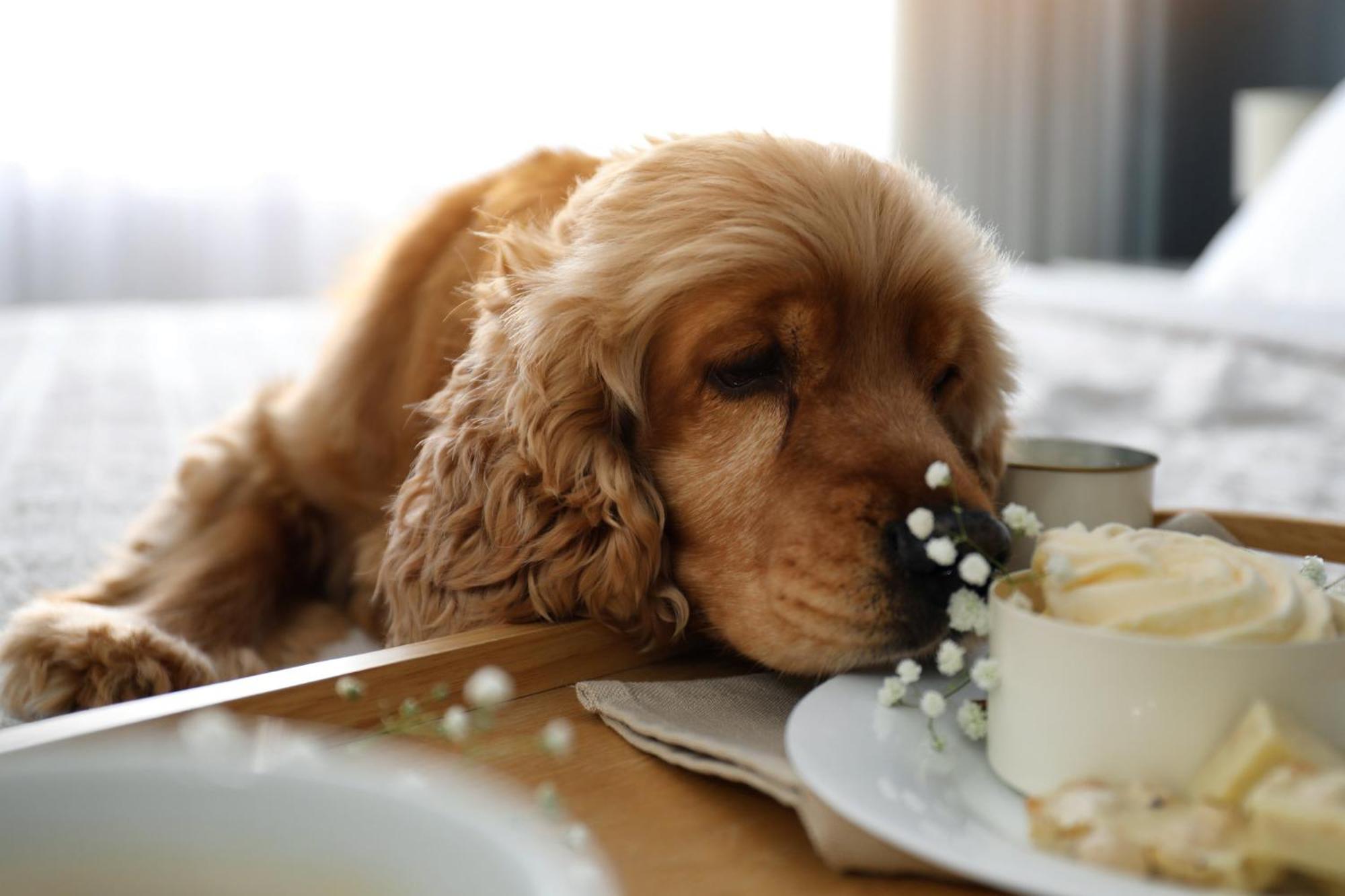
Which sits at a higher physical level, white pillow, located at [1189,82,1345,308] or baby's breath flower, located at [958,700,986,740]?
white pillow, located at [1189,82,1345,308]

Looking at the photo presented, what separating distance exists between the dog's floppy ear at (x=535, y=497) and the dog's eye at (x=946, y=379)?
12.8 inches

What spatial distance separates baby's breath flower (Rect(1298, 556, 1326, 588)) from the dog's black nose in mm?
193

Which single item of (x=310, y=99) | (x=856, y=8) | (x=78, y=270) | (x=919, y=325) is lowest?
(x=78, y=270)

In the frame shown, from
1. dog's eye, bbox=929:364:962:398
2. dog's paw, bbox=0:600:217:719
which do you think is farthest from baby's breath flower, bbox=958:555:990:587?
dog's paw, bbox=0:600:217:719

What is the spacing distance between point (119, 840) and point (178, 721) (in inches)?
14.8

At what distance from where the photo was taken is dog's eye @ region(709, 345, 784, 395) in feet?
3.71

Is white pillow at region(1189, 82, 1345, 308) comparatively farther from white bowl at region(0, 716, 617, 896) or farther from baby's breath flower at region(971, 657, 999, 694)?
white bowl at region(0, 716, 617, 896)

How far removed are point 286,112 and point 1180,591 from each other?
5793mm

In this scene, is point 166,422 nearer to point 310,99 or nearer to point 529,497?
point 529,497

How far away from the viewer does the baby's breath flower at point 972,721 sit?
0.76 m

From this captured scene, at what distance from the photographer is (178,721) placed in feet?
2.54

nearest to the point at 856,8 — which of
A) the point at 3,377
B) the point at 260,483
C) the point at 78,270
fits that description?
the point at 78,270

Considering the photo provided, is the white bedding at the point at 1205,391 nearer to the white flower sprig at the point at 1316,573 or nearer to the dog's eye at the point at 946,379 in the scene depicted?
the dog's eye at the point at 946,379

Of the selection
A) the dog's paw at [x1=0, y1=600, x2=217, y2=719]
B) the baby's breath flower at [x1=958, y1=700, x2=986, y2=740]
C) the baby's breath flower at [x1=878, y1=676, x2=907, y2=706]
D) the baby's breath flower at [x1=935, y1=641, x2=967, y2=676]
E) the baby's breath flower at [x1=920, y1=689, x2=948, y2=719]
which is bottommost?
the dog's paw at [x1=0, y1=600, x2=217, y2=719]
